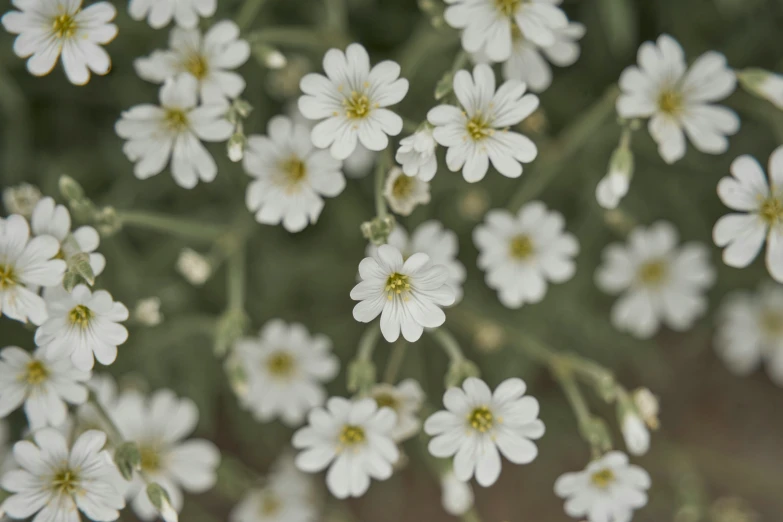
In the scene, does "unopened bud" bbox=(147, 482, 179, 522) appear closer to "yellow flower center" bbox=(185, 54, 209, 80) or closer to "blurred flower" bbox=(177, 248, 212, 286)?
"blurred flower" bbox=(177, 248, 212, 286)

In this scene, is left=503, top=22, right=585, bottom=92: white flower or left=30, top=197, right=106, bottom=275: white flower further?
left=503, top=22, right=585, bottom=92: white flower

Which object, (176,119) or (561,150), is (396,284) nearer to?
(176,119)

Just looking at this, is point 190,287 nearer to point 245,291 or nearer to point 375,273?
point 245,291

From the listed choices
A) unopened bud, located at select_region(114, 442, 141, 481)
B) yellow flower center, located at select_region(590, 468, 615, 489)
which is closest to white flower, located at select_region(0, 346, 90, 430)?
unopened bud, located at select_region(114, 442, 141, 481)

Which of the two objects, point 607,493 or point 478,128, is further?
point 607,493

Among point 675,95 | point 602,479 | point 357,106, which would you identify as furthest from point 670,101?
point 602,479
